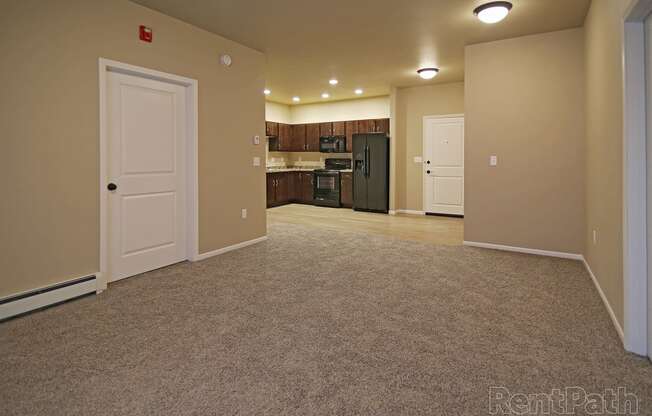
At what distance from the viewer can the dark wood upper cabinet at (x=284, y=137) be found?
1000 centimetres

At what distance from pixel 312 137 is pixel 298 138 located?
45 cm

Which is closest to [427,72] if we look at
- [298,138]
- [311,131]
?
[311,131]

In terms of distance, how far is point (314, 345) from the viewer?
246cm

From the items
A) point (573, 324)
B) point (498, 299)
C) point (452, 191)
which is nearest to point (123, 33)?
point (498, 299)

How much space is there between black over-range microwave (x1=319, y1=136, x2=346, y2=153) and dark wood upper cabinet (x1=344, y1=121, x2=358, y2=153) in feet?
0.34

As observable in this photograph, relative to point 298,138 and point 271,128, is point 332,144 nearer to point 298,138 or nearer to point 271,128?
point 298,138

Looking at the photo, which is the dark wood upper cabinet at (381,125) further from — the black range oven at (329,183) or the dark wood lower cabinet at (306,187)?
the dark wood lower cabinet at (306,187)

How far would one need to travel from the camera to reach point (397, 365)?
7.27 feet

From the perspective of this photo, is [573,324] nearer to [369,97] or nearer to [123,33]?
[123,33]

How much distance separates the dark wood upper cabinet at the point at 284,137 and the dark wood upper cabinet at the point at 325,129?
0.94 metres

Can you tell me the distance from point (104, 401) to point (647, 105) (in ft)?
11.0

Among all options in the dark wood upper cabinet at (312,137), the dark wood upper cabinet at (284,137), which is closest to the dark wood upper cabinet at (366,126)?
the dark wood upper cabinet at (312,137)

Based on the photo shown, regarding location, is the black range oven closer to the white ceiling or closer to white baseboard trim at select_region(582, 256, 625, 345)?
the white ceiling

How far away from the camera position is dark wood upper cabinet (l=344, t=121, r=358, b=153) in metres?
9.31
